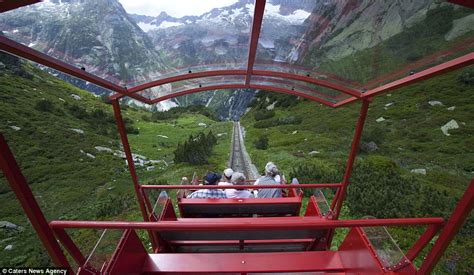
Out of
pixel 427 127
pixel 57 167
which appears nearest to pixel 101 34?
pixel 57 167

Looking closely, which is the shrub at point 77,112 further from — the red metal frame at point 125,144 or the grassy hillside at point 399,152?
the red metal frame at point 125,144

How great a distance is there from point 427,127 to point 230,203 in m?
19.0

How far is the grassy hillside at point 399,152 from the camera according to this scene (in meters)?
8.01

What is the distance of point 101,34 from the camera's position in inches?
131

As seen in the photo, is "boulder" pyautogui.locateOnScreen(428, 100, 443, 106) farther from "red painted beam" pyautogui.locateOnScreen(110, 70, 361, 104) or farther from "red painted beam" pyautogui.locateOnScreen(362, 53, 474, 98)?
"red painted beam" pyautogui.locateOnScreen(362, 53, 474, 98)

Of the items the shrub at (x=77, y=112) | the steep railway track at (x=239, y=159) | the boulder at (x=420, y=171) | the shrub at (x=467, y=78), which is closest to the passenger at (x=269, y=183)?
the steep railway track at (x=239, y=159)

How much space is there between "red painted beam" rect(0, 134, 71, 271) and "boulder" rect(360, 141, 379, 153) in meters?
16.7

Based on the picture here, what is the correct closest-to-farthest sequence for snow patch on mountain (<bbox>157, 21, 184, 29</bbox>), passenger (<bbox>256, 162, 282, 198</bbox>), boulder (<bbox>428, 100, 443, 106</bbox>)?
snow patch on mountain (<bbox>157, 21, 184, 29</bbox>)
passenger (<bbox>256, 162, 282, 198</bbox>)
boulder (<bbox>428, 100, 443, 106</bbox>)

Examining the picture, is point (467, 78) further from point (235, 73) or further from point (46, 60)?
point (46, 60)

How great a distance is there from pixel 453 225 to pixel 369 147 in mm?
15781

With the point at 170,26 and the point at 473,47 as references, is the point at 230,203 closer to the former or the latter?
the point at 170,26

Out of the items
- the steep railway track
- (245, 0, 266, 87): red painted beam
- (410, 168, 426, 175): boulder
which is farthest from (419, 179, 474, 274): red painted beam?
the steep railway track

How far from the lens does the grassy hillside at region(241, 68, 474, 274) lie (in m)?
8.01

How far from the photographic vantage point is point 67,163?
1802 centimetres
